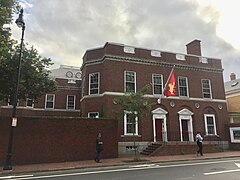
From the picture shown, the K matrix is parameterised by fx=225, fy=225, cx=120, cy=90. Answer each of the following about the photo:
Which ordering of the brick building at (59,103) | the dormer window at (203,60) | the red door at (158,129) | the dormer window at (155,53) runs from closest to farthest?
the red door at (158,129) < the dormer window at (155,53) < the dormer window at (203,60) < the brick building at (59,103)

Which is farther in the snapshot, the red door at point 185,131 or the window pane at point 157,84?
the red door at point 185,131

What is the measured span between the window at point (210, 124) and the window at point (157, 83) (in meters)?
6.18

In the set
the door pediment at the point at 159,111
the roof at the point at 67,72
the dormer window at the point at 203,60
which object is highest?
the roof at the point at 67,72

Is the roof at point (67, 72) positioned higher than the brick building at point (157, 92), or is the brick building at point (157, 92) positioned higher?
the roof at point (67, 72)

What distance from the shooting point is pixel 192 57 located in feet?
87.1

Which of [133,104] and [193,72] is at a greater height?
[193,72]

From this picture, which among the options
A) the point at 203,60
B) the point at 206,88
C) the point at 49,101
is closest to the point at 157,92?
the point at 206,88

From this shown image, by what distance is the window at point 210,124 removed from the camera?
2497 cm

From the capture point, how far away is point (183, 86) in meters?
25.3

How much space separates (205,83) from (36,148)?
20.0 m

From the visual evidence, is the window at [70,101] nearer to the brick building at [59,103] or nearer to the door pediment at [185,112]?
the brick building at [59,103]

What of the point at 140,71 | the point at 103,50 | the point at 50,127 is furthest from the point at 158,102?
the point at 50,127

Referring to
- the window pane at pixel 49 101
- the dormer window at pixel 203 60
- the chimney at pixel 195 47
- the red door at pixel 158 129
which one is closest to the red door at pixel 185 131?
the red door at pixel 158 129

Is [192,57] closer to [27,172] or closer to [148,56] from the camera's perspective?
[148,56]
